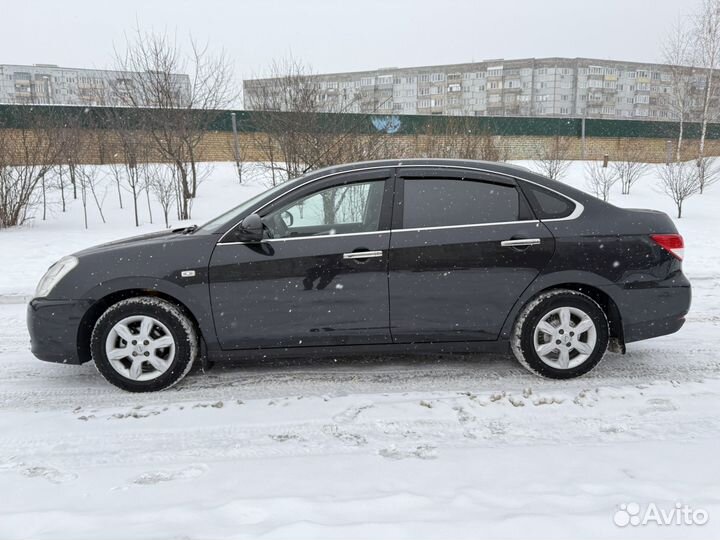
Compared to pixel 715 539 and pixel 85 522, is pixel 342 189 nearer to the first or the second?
pixel 85 522

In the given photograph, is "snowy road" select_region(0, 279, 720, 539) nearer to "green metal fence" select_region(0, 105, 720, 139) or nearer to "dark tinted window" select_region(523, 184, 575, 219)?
"dark tinted window" select_region(523, 184, 575, 219)

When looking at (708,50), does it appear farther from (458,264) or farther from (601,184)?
(458,264)

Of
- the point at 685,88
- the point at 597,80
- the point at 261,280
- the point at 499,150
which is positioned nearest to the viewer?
the point at 261,280

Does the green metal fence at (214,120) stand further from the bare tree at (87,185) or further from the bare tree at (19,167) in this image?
the bare tree at (87,185)

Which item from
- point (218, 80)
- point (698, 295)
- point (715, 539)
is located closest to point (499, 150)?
point (218, 80)

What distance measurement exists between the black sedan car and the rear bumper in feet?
0.03

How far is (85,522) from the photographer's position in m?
2.50

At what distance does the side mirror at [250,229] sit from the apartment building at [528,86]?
66015 millimetres

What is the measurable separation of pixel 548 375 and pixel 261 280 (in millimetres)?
2293

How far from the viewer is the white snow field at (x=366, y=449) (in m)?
2.49

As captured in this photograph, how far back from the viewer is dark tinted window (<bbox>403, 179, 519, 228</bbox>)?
415 cm

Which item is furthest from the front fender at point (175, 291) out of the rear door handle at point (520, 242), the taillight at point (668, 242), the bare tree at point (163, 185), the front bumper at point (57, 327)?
the bare tree at point (163, 185)

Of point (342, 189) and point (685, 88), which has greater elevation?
point (685, 88)

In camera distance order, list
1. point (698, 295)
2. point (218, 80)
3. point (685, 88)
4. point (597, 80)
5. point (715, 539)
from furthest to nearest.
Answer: point (597, 80)
point (685, 88)
point (218, 80)
point (698, 295)
point (715, 539)
